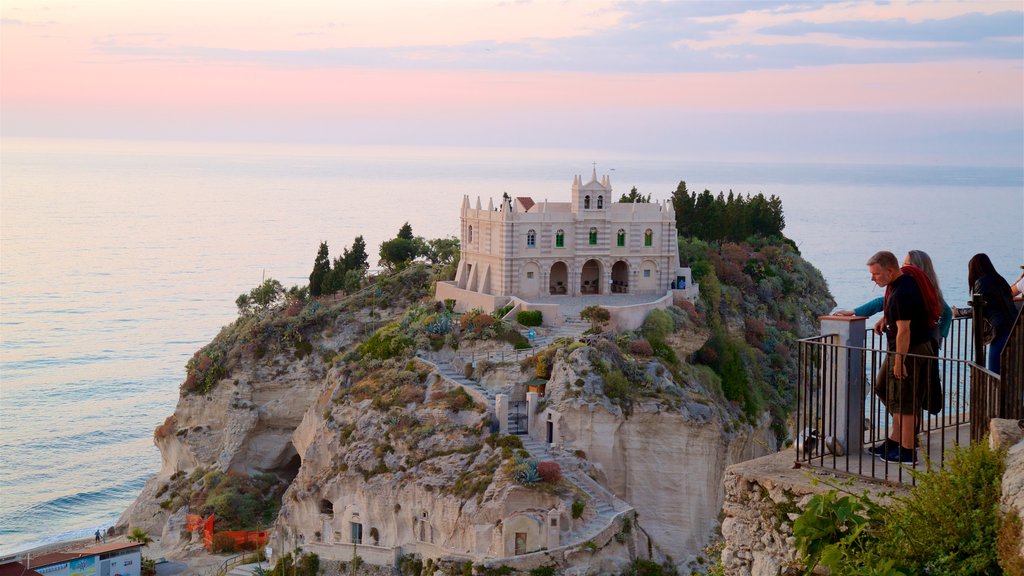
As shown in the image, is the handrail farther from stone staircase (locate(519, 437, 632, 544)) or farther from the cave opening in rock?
stone staircase (locate(519, 437, 632, 544))

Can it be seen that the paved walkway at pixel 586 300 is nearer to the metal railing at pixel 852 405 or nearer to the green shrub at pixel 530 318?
the green shrub at pixel 530 318

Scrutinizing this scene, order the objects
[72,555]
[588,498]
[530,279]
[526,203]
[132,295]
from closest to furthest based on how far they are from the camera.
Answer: [588,498], [72,555], [530,279], [526,203], [132,295]

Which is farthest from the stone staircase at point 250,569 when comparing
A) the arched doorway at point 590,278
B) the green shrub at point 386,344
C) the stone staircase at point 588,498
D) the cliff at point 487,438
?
the arched doorway at point 590,278

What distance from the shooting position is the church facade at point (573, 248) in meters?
57.5

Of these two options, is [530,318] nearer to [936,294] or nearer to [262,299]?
[262,299]

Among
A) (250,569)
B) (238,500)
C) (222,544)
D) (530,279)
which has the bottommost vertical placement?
(222,544)

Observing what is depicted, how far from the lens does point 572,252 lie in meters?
58.7

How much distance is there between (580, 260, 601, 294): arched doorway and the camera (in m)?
60.0

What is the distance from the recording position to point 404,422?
48344 mm

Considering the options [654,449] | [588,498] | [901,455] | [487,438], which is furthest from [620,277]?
[901,455]

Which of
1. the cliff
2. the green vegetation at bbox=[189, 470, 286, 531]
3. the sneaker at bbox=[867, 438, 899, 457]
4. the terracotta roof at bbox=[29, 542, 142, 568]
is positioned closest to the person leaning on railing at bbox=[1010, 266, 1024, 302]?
the sneaker at bbox=[867, 438, 899, 457]

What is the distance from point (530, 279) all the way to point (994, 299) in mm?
46638

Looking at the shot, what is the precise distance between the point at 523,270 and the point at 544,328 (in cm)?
548

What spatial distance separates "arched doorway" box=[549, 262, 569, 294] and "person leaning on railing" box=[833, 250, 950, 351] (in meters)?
47.8
